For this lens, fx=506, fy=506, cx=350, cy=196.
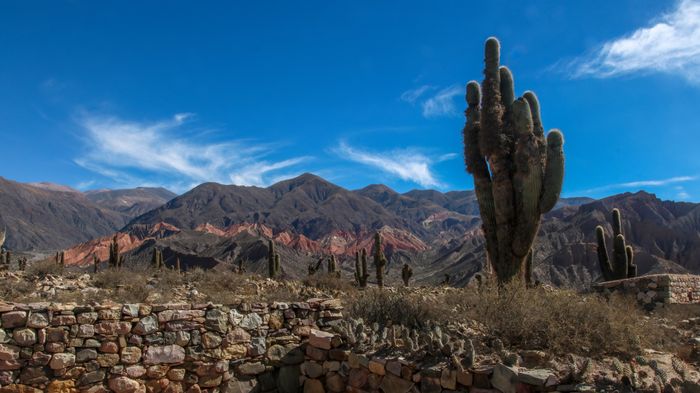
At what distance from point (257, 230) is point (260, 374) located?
298ft

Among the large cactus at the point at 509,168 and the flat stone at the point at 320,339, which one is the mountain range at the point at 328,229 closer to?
the large cactus at the point at 509,168

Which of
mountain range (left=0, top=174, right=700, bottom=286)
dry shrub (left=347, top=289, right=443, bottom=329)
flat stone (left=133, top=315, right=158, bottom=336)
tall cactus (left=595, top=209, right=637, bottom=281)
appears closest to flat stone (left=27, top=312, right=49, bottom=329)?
flat stone (left=133, top=315, right=158, bottom=336)

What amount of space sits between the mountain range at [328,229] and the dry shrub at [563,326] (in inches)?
1790

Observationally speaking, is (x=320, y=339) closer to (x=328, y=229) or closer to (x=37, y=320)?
(x=37, y=320)

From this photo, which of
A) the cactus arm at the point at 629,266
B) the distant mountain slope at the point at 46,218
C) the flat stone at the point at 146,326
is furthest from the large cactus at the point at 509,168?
the distant mountain slope at the point at 46,218

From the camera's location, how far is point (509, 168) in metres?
12.7

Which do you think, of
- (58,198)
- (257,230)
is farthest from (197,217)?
(58,198)

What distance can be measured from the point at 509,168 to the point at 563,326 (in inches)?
289

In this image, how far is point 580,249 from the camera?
5609 centimetres

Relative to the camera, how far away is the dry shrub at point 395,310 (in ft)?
23.9

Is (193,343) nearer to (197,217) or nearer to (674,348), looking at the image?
(674,348)

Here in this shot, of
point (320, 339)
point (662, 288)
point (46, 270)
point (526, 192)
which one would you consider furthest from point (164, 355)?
point (46, 270)

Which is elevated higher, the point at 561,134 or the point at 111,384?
the point at 561,134

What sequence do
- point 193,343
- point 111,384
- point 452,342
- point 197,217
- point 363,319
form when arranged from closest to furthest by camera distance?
point 452,342 < point 111,384 < point 193,343 < point 363,319 < point 197,217
